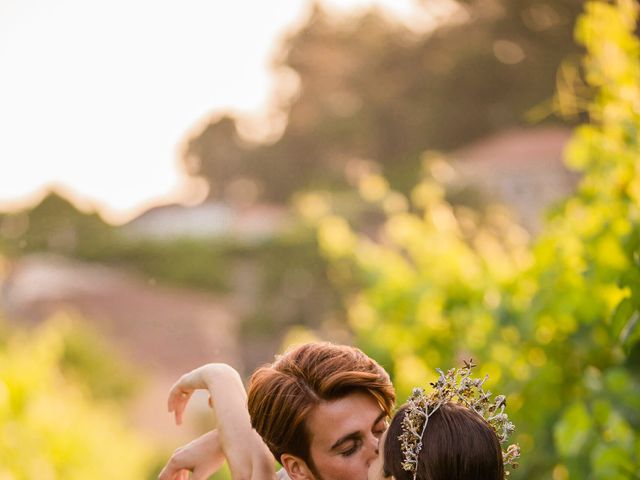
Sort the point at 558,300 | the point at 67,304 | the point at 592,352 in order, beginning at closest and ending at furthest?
the point at 558,300, the point at 592,352, the point at 67,304

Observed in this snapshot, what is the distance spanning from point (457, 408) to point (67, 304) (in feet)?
65.2

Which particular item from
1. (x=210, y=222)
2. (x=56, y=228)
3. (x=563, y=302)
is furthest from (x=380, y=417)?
(x=210, y=222)

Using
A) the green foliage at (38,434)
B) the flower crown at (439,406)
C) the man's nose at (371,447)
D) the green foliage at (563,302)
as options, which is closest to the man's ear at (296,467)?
the man's nose at (371,447)

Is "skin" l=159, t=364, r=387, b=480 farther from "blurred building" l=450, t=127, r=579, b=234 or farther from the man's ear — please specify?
"blurred building" l=450, t=127, r=579, b=234

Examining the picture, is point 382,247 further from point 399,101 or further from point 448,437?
point 399,101

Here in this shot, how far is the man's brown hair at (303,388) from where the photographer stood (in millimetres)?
2004

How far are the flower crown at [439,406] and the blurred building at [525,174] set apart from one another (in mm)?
20398

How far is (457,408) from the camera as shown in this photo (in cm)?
175

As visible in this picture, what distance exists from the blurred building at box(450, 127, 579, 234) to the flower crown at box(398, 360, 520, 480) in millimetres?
20398

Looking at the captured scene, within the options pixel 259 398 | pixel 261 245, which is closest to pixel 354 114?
pixel 261 245

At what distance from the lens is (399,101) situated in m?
27.1

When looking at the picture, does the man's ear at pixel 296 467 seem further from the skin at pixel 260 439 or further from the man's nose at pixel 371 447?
the man's nose at pixel 371 447

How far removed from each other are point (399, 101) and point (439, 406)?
25769mm

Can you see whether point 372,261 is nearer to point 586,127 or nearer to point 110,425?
point 586,127
